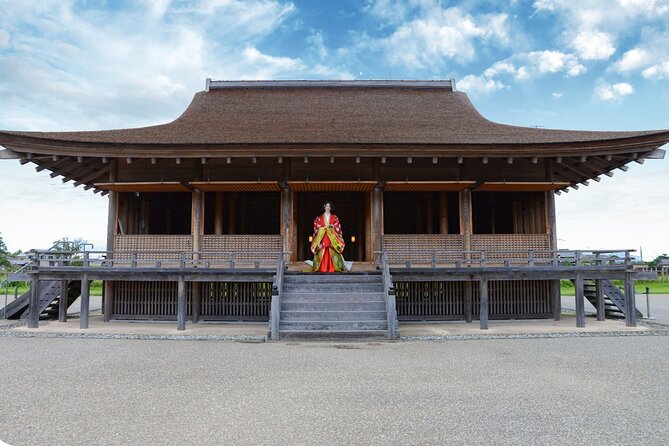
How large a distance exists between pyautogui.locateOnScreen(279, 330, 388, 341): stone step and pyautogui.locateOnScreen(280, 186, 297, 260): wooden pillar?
3.50 meters

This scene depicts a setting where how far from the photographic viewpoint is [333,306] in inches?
420

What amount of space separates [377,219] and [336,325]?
170 inches

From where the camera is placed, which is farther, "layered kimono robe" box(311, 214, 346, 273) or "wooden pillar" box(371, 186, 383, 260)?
"wooden pillar" box(371, 186, 383, 260)

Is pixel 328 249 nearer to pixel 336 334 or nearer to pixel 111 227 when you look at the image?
pixel 336 334

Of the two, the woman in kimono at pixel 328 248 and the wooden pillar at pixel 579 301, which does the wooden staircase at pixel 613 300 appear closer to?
the wooden pillar at pixel 579 301

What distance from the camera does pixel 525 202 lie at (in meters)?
15.1

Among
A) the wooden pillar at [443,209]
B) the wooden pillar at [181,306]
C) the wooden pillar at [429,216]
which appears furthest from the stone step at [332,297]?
the wooden pillar at [429,216]

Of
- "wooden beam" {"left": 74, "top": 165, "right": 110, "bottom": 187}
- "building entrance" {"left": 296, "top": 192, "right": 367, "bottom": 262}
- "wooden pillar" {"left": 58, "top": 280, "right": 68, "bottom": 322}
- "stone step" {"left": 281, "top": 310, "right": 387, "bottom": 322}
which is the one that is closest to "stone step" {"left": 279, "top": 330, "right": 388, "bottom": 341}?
"stone step" {"left": 281, "top": 310, "right": 387, "bottom": 322}

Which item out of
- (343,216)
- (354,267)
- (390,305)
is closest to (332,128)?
(343,216)

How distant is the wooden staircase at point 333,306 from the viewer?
998cm

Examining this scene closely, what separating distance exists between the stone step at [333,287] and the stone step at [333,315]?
2.96ft

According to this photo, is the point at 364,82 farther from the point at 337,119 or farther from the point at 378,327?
the point at 378,327

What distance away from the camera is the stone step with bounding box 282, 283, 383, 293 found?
11.3m

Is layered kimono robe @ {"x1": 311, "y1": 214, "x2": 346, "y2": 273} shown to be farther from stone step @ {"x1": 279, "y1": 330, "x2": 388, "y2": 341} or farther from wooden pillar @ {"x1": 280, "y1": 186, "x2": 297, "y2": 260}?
stone step @ {"x1": 279, "y1": 330, "x2": 388, "y2": 341}
